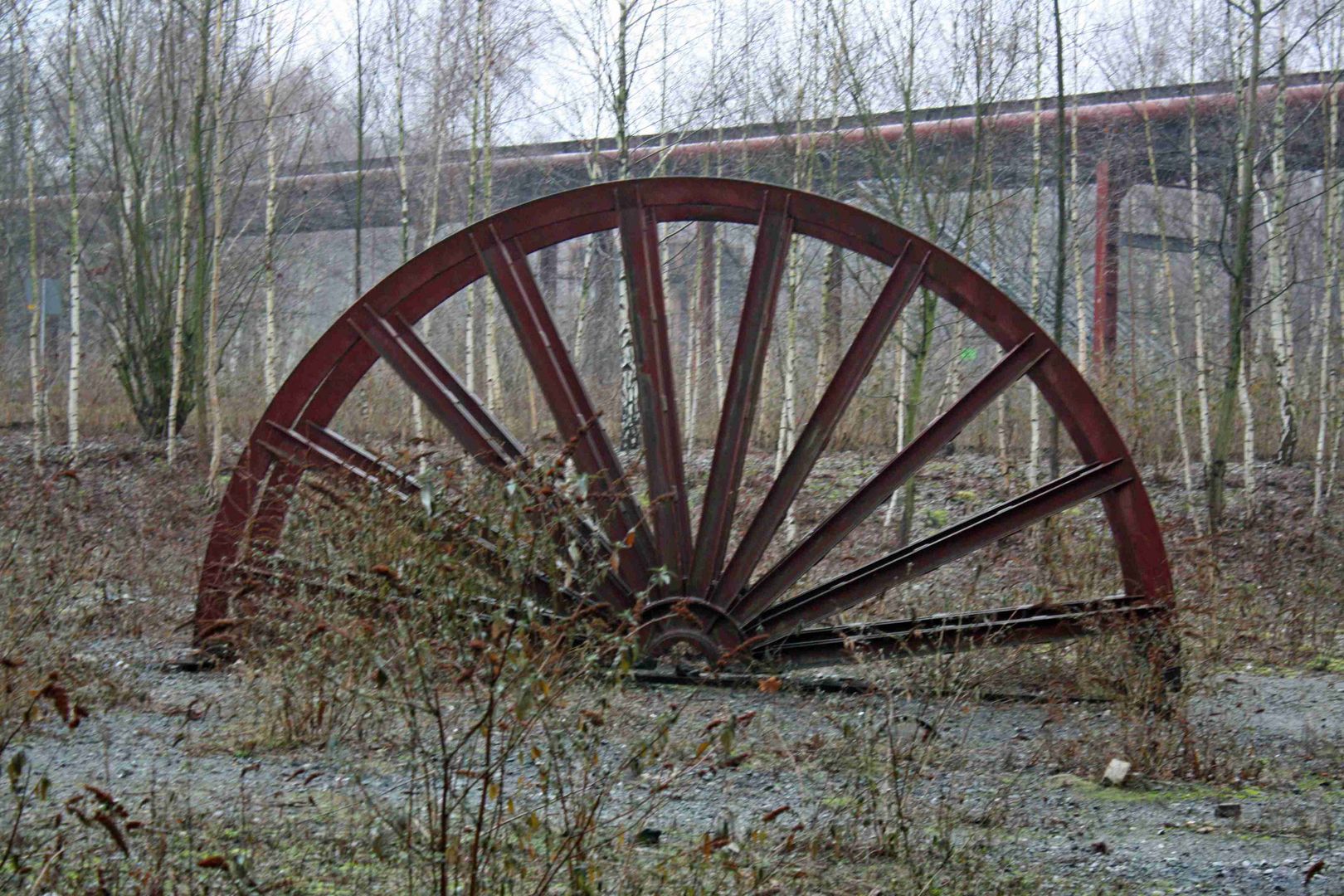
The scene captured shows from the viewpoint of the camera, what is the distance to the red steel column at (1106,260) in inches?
711

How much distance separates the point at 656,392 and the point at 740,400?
0.47 m

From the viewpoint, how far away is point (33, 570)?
724 cm

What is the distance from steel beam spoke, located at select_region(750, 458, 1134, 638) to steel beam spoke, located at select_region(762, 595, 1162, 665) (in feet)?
0.59

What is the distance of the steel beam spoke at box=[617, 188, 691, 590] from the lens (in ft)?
24.1

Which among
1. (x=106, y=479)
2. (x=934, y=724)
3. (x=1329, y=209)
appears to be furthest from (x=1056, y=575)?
(x=106, y=479)

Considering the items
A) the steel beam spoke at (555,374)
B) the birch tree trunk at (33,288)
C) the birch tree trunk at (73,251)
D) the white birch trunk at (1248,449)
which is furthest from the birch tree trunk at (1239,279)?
the birch tree trunk at (33,288)

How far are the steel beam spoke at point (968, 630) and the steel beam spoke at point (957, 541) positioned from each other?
0.18 meters

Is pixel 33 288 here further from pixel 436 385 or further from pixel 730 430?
pixel 730 430

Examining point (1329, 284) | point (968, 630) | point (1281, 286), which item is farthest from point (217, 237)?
point (1329, 284)

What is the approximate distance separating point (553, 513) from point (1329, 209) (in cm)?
1497

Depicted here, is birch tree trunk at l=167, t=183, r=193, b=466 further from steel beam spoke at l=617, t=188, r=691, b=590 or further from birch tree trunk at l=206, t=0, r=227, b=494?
steel beam spoke at l=617, t=188, r=691, b=590

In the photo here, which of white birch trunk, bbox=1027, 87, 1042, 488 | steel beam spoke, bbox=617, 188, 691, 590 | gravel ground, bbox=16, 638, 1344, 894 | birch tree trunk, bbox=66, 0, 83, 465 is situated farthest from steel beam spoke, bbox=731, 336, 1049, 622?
birch tree trunk, bbox=66, 0, 83, 465

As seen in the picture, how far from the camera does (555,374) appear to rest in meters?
7.51

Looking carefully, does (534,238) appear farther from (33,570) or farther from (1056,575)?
(1056,575)
